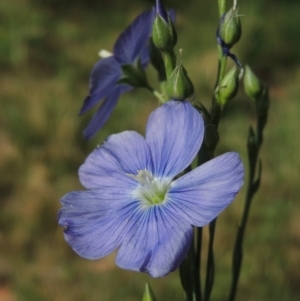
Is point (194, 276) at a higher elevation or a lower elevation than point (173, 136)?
lower

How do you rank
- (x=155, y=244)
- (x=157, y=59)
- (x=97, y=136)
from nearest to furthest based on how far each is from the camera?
(x=155, y=244) → (x=157, y=59) → (x=97, y=136)

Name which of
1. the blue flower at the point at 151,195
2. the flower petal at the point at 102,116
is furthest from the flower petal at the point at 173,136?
the flower petal at the point at 102,116

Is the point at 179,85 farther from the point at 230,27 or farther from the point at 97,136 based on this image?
the point at 97,136

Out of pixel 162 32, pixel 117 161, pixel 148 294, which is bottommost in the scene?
pixel 148 294

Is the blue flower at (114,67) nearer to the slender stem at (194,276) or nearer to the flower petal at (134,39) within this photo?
the flower petal at (134,39)

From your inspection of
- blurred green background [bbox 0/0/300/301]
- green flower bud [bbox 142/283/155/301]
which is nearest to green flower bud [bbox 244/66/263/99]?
green flower bud [bbox 142/283/155/301]

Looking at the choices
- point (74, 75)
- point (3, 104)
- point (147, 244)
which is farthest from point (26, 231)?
point (147, 244)

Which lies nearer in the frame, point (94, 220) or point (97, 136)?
point (94, 220)

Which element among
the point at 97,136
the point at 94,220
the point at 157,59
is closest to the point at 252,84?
the point at 157,59

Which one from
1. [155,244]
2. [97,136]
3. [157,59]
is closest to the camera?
[155,244]
